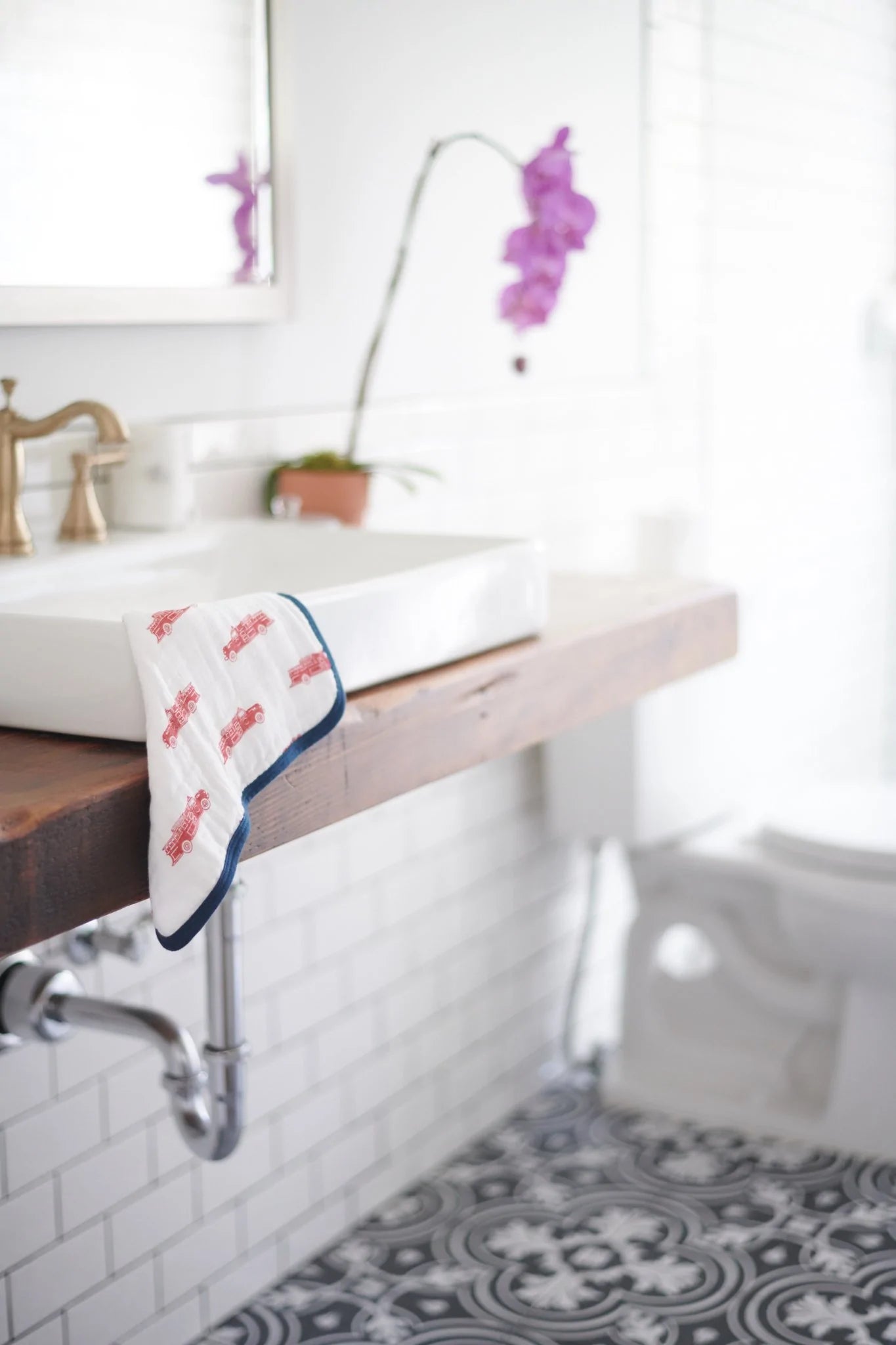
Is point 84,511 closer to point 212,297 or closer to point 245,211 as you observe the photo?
Answer: point 212,297

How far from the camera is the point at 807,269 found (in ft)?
11.7

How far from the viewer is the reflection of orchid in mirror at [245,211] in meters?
2.08

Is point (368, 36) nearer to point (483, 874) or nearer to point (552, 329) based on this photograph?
point (552, 329)

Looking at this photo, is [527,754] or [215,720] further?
[527,754]

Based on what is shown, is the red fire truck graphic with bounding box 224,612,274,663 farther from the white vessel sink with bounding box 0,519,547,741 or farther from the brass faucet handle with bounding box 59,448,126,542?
the brass faucet handle with bounding box 59,448,126,542

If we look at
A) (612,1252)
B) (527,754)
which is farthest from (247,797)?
(527,754)

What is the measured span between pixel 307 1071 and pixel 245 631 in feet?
3.68

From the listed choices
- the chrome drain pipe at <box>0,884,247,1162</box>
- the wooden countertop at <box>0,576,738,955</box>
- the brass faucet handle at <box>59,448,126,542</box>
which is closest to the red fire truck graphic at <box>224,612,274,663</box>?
the wooden countertop at <box>0,576,738,955</box>

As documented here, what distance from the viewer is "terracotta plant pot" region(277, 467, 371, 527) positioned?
216 cm

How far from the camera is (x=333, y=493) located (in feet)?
7.09

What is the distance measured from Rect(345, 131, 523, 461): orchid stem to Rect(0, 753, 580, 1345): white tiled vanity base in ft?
1.94

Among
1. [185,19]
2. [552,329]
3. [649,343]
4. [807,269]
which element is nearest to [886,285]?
[807,269]

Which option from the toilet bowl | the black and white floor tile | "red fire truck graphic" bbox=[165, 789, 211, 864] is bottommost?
the black and white floor tile

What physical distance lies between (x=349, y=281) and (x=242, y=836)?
1.24 meters
